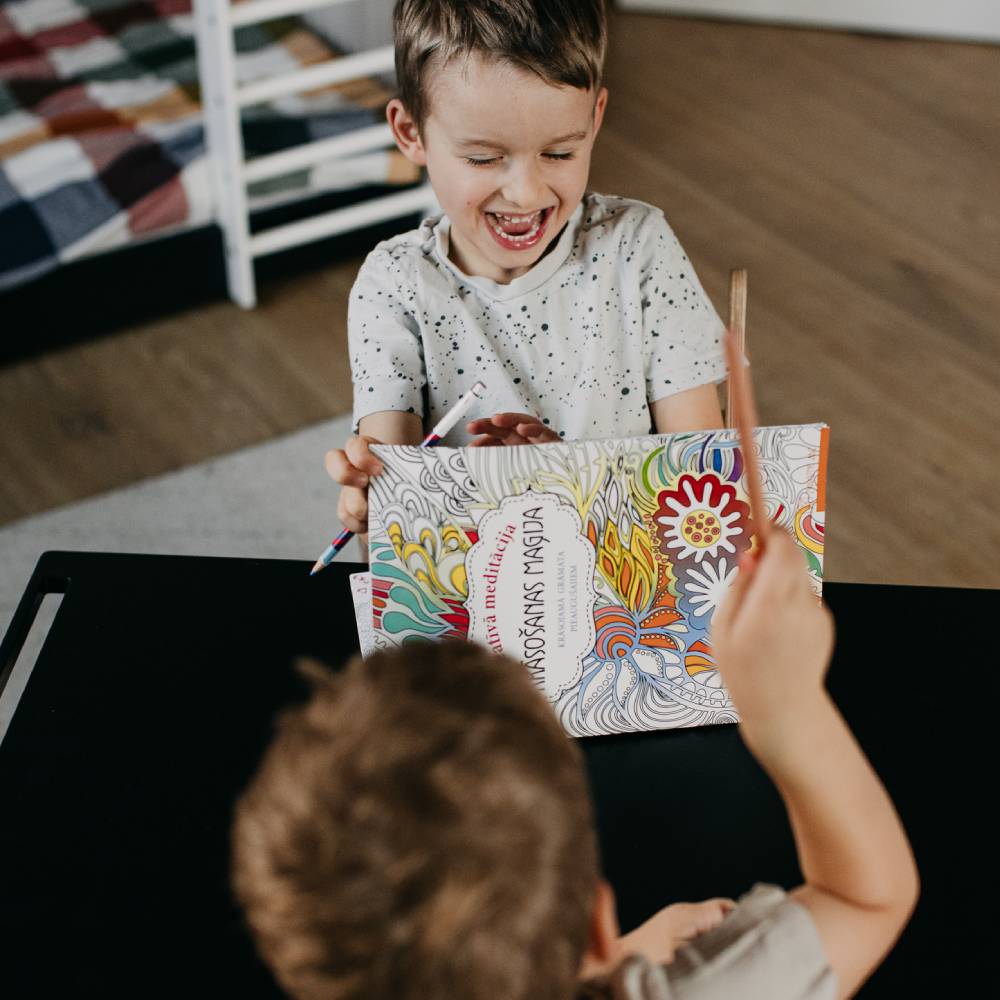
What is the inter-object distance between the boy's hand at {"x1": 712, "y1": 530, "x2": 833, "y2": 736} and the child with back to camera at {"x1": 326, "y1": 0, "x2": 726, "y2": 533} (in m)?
0.49

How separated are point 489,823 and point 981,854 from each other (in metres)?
0.48

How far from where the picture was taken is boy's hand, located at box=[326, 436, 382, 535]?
90 centimetres

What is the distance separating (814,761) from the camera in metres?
0.71

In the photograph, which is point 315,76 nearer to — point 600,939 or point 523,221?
point 523,221

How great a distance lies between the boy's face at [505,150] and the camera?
112 centimetres

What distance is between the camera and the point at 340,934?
560 mm

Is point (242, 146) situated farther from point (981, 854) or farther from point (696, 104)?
point (981, 854)

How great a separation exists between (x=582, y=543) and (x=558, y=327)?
1.38 ft

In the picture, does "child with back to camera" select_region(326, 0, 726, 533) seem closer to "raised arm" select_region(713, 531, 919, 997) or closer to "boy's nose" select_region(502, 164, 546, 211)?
"boy's nose" select_region(502, 164, 546, 211)

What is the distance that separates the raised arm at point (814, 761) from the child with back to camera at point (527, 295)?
0.49m

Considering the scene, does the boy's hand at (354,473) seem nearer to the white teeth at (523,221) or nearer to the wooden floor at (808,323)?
the white teeth at (523,221)

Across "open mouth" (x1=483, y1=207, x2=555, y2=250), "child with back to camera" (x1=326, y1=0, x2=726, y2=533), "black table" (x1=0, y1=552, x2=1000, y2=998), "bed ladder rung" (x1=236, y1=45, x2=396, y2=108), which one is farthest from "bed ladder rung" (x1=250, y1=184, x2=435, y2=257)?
"black table" (x1=0, y1=552, x2=1000, y2=998)

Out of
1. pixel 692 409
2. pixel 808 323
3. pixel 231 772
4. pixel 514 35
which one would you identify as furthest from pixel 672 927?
pixel 808 323

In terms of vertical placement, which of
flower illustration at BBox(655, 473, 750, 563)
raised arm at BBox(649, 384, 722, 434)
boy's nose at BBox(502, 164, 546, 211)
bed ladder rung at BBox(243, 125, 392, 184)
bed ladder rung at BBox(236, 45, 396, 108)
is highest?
bed ladder rung at BBox(236, 45, 396, 108)
